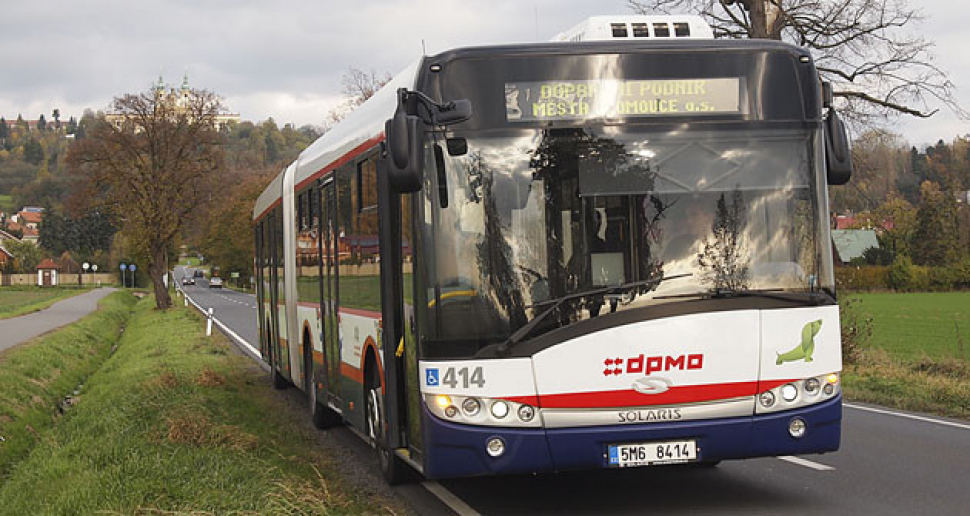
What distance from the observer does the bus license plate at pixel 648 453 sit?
769 centimetres

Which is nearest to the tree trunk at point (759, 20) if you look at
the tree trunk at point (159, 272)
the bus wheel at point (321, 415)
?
the bus wheel at point (321, 415)

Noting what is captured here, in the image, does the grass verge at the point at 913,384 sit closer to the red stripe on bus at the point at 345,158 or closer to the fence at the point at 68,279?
the red stripe on bus at the point at 345,158

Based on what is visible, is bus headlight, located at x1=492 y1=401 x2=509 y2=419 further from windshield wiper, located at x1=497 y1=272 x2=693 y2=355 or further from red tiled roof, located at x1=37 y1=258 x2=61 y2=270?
red tiled roof, located at x1=37 y1=258 x2=61 y2=270

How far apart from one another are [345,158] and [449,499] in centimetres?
345

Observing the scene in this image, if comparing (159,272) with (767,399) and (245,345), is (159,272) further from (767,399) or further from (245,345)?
(767,399)

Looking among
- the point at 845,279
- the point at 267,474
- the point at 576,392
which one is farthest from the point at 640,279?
the point at 845,279

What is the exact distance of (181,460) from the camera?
32.9 feet

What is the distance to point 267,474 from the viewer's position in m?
9.28

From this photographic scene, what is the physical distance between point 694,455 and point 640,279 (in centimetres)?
117

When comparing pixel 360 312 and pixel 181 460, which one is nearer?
pixel 181 460

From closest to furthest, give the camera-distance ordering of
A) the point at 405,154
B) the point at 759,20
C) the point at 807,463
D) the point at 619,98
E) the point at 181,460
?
the point at 405,154 → the point at 619,98 → the point at 181,460 → the point at 807,463 → the point at 759,20

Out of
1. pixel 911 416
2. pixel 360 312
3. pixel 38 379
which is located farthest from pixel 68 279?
pixel 360 312

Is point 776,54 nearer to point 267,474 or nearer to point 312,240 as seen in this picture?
point 267,474

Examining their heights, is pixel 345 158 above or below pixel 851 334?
above
